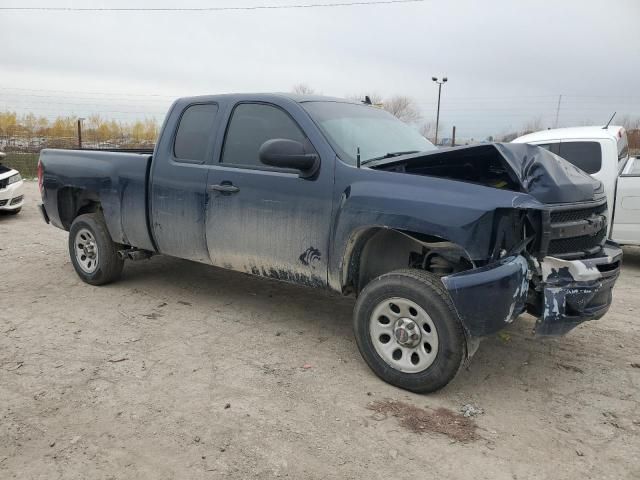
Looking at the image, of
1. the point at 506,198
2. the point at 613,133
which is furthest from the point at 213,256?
the point at 613,133

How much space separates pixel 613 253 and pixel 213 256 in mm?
3067

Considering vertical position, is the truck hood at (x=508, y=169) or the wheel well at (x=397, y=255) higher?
the truck hood at (x=508, y=169)

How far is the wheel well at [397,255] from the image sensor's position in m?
3.58

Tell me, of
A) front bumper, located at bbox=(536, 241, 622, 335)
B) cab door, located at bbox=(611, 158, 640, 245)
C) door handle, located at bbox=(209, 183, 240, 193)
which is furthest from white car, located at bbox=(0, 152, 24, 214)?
cab door, located at bbox=(611, 158, 640, 245)

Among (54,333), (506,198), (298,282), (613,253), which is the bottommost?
(54,333)

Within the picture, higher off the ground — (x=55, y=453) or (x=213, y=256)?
(x=213, y=256)

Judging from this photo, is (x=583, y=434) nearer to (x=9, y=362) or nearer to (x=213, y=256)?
(x=213, y=256)

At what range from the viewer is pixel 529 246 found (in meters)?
3.30

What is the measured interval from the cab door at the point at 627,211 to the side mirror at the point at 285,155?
4.97 m

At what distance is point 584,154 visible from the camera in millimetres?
7250

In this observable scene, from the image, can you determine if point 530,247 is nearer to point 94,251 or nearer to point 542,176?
point 542,176

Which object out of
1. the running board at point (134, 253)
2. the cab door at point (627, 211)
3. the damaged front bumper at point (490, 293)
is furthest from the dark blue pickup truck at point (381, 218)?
the cab door at point (627, 211)

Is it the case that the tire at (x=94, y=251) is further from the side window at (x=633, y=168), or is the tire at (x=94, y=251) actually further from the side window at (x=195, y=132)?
the side window at (x=633, y=168)

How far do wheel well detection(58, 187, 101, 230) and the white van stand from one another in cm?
603
